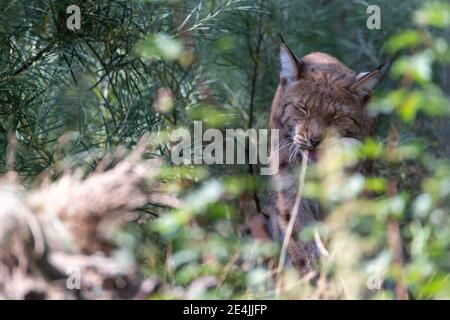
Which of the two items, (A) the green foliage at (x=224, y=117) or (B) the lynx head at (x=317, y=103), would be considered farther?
(B) the lynx head at (x=317, y=103)

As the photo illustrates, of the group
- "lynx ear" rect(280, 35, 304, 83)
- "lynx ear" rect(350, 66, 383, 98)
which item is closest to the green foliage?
"lynx ear" rect(350, 66, 383, 98)

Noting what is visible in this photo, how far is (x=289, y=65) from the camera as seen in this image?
21.3 ft

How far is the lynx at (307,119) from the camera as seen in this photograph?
242 inches

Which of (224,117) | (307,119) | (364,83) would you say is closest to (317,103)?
(307,119)

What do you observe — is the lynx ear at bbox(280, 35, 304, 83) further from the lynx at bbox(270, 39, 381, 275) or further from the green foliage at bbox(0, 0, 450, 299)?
the green foliage at bbox(0, 0, 450, 299)

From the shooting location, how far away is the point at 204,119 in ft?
23.9

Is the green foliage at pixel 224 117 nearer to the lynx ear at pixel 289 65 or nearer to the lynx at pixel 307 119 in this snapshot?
the lynx at pixel 307 119

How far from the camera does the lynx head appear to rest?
6.21m

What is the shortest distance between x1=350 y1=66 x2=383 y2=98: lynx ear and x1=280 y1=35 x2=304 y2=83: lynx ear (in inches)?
15.4

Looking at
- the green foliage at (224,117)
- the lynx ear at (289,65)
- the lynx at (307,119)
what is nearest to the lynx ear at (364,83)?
the lynx at (307,119)

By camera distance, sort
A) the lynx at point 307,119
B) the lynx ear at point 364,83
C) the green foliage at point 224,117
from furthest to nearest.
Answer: the lynx ear at point 364,83 → the lynx at point 307,119 → the green foliage at point 224,117

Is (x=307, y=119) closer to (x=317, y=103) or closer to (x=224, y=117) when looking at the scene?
(x=317, y=103)

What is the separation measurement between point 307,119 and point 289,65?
1.50 ft

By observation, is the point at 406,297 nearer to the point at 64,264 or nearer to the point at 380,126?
the point at 64,264
